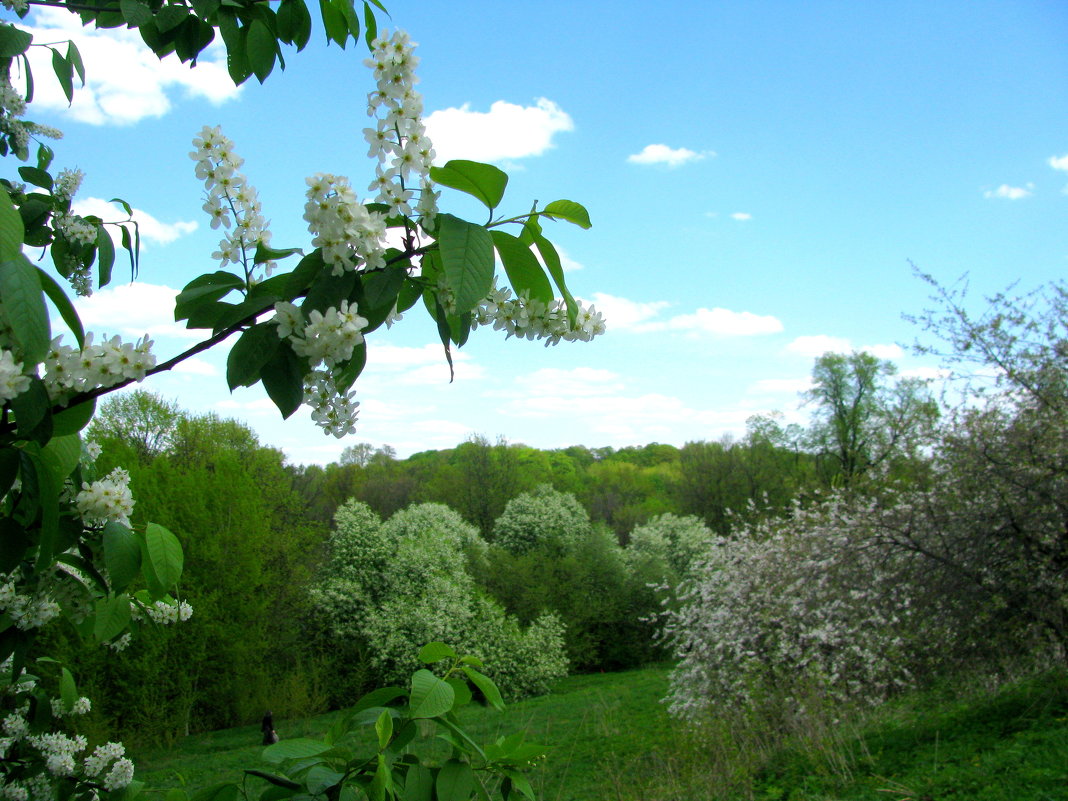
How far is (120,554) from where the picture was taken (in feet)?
3.63

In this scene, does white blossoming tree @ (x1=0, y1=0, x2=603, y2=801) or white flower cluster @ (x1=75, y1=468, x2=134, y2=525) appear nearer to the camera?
white blossoming tree @ (x1=0, y1=0, x2=603, y2=801)

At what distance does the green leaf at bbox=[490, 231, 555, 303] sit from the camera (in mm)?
934

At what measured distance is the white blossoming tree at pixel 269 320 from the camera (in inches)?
34.1

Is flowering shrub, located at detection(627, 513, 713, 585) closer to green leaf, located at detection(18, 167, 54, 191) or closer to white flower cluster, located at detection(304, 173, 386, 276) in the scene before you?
green leaf, located at detection(18, 167, 54, 191)

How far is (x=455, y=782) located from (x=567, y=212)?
0.87m

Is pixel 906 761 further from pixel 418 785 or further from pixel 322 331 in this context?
pixel 322 331

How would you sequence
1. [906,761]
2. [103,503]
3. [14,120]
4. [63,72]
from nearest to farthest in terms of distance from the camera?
[103,503] < [63,72] < [14,120] < [906,761]

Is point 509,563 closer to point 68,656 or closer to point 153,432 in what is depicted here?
point 153,432

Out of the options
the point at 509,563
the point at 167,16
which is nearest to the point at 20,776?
the point at 167,16

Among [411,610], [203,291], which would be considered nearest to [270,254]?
[203,291]

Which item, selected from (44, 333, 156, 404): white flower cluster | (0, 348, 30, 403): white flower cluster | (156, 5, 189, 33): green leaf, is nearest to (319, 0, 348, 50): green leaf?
(156, 5, 189, 33): green leaf

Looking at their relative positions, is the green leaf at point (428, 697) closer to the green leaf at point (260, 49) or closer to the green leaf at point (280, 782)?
the green leaf at point (280, 782)

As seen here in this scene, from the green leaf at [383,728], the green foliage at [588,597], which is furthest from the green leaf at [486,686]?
the green foliage at [588,597]

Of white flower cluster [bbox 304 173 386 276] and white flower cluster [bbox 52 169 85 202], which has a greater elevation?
white flower cluster [bbox 52 169 85 202]
